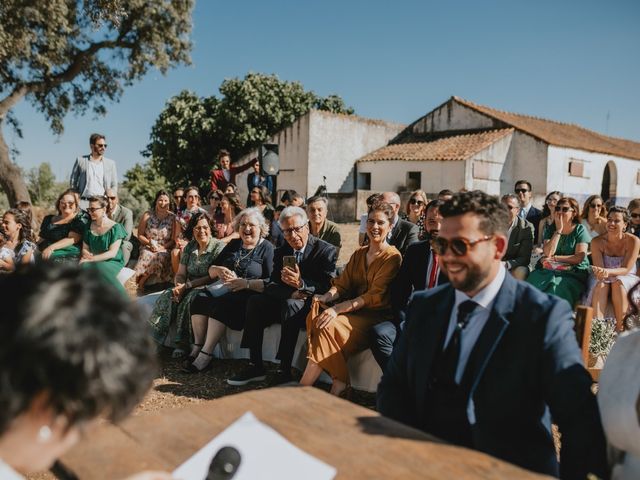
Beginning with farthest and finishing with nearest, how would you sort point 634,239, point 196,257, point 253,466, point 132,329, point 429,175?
point 429,175 < point 196,257 < point 634,239 < point 253,466 < point 132,329

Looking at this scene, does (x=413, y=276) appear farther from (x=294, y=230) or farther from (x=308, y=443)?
(x=308, y=443)

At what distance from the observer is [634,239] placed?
554 centimetres

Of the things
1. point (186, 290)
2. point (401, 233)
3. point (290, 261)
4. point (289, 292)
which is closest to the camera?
point (290, 261)

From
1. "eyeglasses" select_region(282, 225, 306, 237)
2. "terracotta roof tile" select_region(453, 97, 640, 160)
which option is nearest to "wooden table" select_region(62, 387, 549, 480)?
"eyeglasses" select_region(282, 225, 306, 237)

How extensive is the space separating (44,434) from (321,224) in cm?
561

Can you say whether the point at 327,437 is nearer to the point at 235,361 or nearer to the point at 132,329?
the point at 132,329

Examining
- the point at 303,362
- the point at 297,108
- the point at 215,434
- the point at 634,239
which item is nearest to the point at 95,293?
the point at 215,434

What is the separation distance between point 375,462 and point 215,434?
0.58m

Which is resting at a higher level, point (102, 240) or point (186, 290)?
point (102, 240)

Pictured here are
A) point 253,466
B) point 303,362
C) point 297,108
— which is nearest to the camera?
point 253,466

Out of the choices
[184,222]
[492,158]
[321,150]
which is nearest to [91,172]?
[184,222]

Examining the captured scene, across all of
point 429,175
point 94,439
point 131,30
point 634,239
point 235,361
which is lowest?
point 235,361

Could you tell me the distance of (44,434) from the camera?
0.97 meters

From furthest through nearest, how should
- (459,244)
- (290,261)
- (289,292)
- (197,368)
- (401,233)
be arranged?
(401,233)
(197,368)
(289,292)
(290,261)
(459,244)
